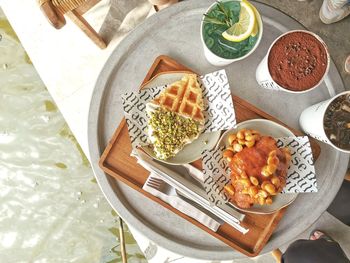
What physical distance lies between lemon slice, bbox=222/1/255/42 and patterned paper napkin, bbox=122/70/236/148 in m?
0.15

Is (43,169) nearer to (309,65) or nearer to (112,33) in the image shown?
(112,33)

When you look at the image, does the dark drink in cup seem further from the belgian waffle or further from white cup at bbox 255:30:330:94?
the belgian waffle

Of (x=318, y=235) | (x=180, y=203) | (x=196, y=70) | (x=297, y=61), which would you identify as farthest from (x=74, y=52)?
(x=318, y=235)

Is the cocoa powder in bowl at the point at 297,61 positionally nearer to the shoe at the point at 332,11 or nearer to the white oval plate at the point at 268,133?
the white oval plate at the point at 268,133

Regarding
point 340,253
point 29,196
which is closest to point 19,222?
point 29,196

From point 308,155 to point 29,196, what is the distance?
1627mm

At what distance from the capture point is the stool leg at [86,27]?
1.75 meters

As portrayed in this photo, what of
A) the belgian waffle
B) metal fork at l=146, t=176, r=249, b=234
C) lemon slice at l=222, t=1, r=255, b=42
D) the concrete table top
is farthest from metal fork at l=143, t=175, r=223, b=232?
the concrete table top

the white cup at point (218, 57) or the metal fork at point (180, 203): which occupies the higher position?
the white cup at point (218, 57)

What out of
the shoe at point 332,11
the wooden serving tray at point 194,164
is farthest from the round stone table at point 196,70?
the shoe at point 332,11

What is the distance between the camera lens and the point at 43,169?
234 cm

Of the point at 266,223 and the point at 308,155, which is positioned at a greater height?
the point at 308,155

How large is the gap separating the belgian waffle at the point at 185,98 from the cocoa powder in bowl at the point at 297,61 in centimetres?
28

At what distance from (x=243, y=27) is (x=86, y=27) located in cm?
80
